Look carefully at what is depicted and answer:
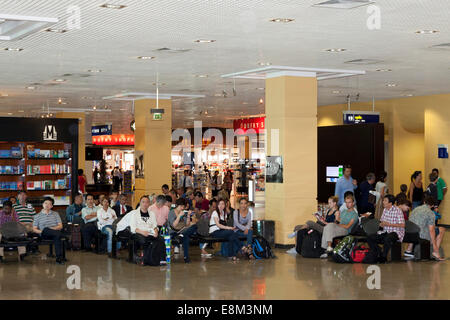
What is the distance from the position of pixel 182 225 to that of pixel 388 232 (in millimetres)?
3879

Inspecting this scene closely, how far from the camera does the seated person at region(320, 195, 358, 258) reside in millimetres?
13328

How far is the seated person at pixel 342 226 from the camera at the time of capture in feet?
43.7

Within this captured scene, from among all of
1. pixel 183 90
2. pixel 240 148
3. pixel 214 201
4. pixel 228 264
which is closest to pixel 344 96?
pixel 183 90

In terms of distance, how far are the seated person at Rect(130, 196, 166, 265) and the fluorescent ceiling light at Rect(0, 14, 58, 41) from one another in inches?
166

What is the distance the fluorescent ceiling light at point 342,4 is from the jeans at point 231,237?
5815mm

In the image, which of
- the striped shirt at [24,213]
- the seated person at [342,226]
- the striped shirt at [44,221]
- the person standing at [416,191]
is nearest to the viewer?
the striped shirt at [44,221]

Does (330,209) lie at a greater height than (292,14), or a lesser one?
lesser

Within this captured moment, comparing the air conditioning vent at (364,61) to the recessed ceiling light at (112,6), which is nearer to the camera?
the recessed ceiling light at (112,6)

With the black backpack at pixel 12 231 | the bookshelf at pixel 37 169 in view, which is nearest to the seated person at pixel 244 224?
the black backpack at pixel 12 231

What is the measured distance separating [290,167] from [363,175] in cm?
638

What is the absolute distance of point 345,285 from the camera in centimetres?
1032

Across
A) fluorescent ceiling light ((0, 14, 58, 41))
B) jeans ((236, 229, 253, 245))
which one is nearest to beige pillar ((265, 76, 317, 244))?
jeans ((236, 229, 253, 245))

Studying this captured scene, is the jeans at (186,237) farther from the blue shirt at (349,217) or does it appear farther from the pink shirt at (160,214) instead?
the blue shirt at (349,217)
